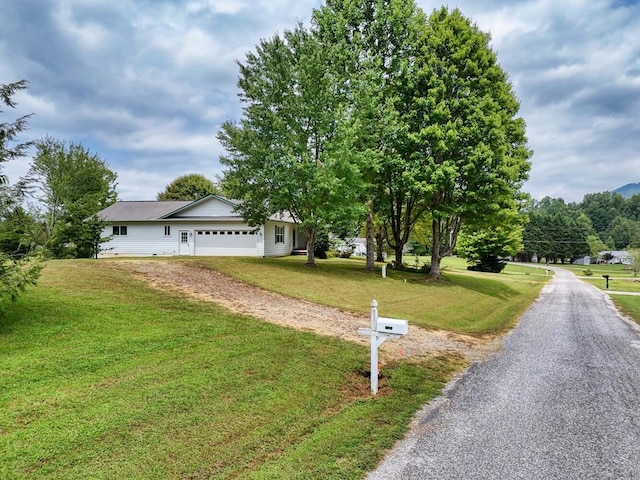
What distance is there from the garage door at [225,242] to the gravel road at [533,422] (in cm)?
2007

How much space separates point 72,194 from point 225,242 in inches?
640

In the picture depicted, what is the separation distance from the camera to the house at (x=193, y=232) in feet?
85.3

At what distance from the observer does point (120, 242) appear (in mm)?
27609

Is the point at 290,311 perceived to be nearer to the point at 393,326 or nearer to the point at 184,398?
the point at 393,326

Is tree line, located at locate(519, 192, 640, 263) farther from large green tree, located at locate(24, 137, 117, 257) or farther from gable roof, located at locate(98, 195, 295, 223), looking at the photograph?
large green tree, located at locate(24, 137, 117, 257)

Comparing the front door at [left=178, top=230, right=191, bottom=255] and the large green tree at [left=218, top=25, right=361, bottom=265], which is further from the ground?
the large green tree at [left=218, top=25, right=361, bottom=265]

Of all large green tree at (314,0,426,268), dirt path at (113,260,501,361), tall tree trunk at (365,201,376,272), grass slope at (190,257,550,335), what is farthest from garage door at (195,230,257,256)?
dirt path at (113,260,501,361)

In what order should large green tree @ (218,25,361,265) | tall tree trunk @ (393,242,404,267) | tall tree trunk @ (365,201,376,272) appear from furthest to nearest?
1. tall tree trunk @ (393,242,404,267)
2. tall tree trunk @ (365,201,376,272)
3. large green tree @ (218,25,361,265)

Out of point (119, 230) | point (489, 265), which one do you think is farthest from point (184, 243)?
point (489, 265)

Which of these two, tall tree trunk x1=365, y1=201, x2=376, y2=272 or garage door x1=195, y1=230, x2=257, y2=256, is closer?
tall tree trunk x1=365, y1=201, x2=376, y2=272

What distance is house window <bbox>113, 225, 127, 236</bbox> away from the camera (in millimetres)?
27586

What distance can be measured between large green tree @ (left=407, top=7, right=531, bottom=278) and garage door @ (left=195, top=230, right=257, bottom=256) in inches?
497

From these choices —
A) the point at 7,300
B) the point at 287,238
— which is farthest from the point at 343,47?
the point at 7,300

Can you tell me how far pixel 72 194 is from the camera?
3156 cm
